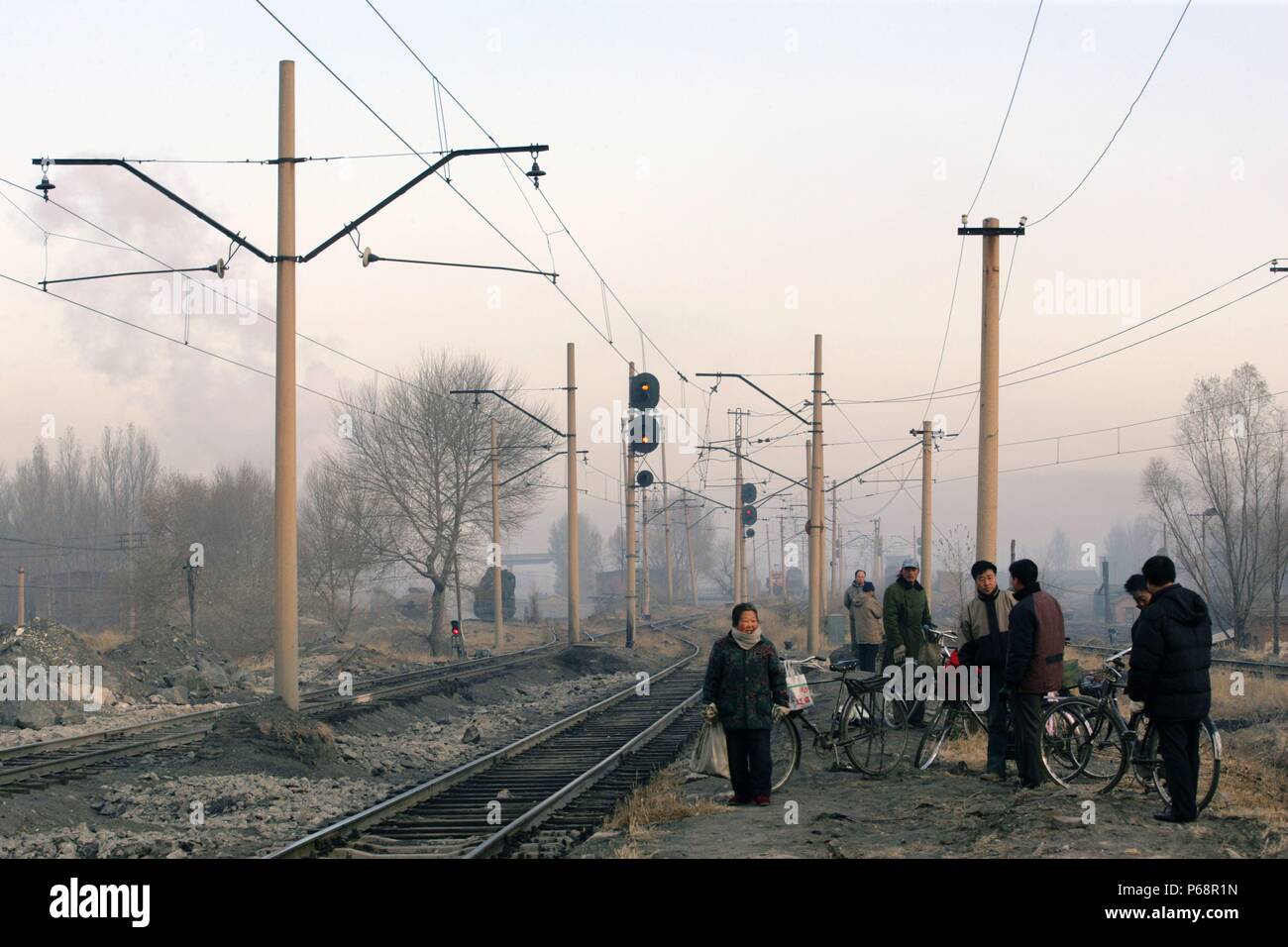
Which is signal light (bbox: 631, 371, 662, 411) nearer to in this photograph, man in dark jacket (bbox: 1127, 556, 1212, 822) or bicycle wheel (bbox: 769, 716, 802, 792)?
bicycle wheel (bbox: 769, 716, 802, 792)

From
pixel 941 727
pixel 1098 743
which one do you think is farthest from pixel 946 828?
pixel 941 727

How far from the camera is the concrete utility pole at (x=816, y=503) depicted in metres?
31.1

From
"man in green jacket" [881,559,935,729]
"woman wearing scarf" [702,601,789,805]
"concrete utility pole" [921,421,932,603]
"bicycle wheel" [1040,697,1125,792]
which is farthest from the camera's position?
"concrete utility pole" [921,421,932,603]

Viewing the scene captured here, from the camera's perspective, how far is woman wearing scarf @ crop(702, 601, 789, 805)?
11500mm

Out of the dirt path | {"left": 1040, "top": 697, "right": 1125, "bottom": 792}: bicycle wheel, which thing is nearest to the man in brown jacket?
the dirt path

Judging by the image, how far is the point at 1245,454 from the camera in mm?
51812

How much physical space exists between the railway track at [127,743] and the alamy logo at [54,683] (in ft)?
8.46

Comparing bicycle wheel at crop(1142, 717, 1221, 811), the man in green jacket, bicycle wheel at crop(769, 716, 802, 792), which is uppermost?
the man in green jacket

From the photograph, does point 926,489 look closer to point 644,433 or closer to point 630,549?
point 630,549

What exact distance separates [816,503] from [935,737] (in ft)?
60.8

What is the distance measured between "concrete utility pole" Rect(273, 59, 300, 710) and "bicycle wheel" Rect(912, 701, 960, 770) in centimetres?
787
